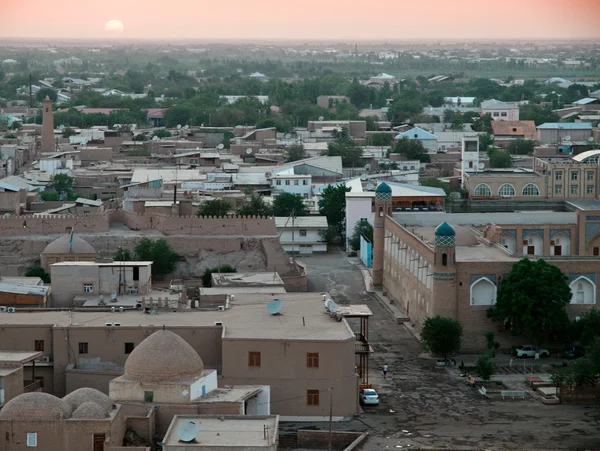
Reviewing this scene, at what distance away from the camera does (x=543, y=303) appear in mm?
23797

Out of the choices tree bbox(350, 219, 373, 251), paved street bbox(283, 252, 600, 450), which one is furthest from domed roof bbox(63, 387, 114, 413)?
tree bbox(350, 219, 373, 251)

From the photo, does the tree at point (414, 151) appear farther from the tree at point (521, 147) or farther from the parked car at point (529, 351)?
the parked car at point (529, 351)

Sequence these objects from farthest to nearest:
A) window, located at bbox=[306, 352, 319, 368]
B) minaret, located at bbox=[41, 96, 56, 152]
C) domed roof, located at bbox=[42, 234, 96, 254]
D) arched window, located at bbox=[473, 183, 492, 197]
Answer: minaret, located at bbox=[41, 96, 56, 152], arched window, located at bbox=[473, 183, 492, 197], domed roof, located at bbox=[42, 234, 96, 254], window, located at bbox=[306, 352, 319, 368]

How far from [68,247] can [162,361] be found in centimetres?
959

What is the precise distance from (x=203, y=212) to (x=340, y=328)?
14118mm

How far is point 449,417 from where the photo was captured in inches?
798

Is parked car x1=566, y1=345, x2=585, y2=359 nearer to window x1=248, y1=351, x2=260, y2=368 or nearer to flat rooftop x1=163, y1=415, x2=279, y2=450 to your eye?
window x1=248, y1=351, x2=260, y2=368

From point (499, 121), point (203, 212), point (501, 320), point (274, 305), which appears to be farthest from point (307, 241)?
point (499, 121)

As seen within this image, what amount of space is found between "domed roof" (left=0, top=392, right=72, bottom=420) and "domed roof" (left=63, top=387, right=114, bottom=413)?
20 cm

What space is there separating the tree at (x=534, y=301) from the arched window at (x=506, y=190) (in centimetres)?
1282

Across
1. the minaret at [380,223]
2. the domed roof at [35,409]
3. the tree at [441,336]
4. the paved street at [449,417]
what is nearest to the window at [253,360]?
the paved street at [449,417]

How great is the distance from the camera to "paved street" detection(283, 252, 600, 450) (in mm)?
19123

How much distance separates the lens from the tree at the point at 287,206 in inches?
1469

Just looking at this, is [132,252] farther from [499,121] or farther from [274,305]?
[499,121]
